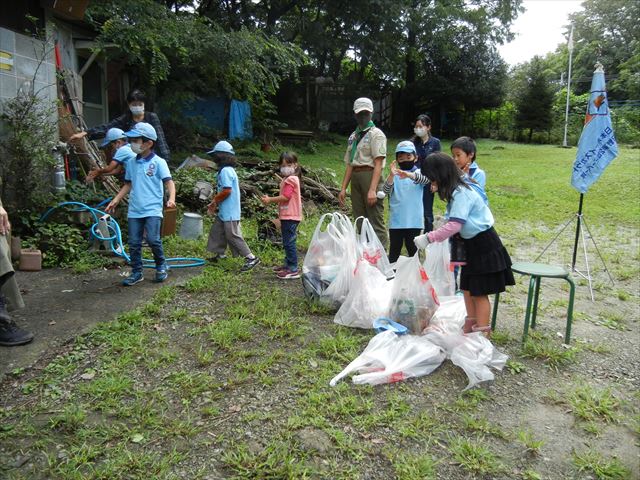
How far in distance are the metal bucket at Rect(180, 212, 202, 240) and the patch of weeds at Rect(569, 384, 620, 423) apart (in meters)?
4.84

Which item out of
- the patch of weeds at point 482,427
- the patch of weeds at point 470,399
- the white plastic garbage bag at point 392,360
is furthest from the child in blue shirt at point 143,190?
the patch of weeds at point 482,427

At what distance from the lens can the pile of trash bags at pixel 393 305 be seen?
306cm

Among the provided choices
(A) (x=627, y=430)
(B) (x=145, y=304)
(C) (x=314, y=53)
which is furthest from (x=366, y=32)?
(A) (x=627, y=430)

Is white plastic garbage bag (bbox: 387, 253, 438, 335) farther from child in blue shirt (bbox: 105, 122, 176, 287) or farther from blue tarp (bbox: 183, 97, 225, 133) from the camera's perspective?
blue tarp (bbox: 183, 97, 225, 133)

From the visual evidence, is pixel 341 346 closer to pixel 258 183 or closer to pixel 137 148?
pixel 137 148

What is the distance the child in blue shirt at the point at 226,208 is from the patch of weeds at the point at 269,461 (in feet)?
9.47

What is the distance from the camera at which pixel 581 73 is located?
34094mm

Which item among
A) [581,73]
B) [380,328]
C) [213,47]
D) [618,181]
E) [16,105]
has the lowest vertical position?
[380,328]

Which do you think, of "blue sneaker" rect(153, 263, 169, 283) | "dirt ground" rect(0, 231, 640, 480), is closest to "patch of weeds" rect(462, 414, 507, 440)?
"dirt ground" rect(0, 231, 640, 480)

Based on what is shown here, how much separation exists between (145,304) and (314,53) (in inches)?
593

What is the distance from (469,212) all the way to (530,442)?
140 cm

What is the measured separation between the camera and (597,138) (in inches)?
207

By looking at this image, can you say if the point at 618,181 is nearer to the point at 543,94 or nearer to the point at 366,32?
the point at 366,32

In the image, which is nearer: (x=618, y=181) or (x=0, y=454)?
(x=0, y=454)
